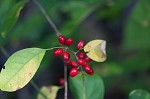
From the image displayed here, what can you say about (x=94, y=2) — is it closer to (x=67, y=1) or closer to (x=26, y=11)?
(x=67, y=1)

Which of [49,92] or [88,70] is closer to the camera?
[88,70]

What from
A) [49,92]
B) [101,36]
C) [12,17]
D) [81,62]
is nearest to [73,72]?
[81,62]

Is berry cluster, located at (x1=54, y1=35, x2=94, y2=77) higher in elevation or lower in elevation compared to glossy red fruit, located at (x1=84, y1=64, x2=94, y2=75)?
higher

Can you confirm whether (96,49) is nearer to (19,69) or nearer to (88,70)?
(88,70)

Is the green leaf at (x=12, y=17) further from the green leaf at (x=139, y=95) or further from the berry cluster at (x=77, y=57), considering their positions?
the green leaf at (x=139, y=95)

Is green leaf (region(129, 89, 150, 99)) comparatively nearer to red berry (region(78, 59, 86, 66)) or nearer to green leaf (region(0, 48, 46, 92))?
red berry (region(78, 59, 86, 66))

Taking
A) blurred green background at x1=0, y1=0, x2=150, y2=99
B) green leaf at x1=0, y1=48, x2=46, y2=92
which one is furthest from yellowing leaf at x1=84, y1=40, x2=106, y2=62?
blurred green background at x1=0, y1=0, x2=150, y2=99

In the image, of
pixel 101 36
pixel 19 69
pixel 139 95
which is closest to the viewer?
pixel 19 69

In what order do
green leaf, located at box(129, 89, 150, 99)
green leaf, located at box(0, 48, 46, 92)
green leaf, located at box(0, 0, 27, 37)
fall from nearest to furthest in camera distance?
green leaf, located at box(0, 48, 46, 92)
green leaf, located at box(129, 89, 150, 99)
green leaf, located at box(0, 0, 27, 37)
